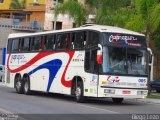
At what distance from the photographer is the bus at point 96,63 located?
21.7 metres

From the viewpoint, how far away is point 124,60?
22.0 m

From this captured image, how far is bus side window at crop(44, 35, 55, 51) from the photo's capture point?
1019 inches

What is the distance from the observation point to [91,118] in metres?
15.9

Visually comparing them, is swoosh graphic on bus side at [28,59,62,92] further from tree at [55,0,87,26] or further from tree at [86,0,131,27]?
tree at [55,0,87,26]

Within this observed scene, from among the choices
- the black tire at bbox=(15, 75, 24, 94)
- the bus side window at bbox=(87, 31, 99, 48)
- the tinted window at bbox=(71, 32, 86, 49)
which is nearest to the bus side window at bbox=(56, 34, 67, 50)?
the tinted window at bbox=(71, 32, 86, 49)

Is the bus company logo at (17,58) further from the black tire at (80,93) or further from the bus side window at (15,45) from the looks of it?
the black tire at (80,93)

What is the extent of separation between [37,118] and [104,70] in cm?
715

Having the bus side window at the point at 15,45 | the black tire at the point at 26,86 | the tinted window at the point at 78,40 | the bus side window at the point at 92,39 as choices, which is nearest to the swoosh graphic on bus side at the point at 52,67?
the tinted window at the point at 78,40

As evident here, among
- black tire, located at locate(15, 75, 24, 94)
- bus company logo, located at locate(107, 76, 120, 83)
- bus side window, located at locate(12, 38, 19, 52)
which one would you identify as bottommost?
black tire, located at locate(15, 75, 24, 94)

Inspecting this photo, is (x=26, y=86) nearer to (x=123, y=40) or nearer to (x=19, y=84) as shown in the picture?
(x=19, y=84)

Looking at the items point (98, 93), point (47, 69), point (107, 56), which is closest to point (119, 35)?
point (107, 56)

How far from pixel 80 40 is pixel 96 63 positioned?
6.52ft

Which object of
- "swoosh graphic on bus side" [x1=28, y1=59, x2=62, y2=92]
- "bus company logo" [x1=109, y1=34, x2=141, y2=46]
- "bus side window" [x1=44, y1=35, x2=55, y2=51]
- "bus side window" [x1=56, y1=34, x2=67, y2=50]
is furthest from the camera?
"bus side window" [x1=44, y1=35, x2=55, y2=51]

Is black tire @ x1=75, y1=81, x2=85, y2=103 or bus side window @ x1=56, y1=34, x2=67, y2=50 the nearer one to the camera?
black tire @ x1=75, y1=81, x2=85, y2=103
